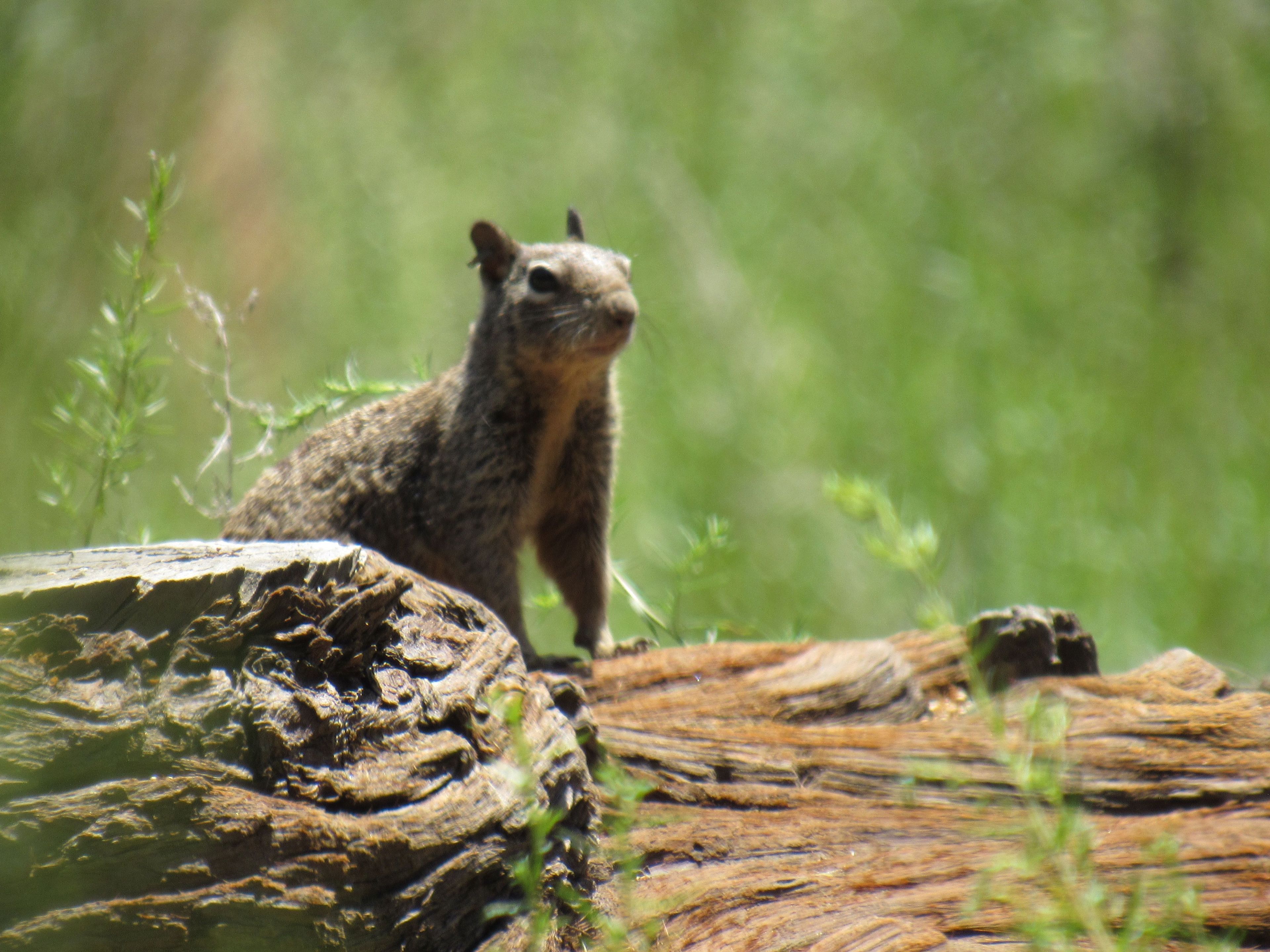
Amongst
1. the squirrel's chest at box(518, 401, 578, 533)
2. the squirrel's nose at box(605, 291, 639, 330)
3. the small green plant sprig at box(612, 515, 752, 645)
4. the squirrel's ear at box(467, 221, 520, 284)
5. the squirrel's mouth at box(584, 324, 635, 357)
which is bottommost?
the small green plant sprig at box(612, 515, 752, 645)

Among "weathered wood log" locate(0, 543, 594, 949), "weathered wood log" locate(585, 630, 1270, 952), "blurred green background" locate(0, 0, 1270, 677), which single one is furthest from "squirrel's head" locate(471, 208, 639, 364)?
"weathered wood log" locate(0, 543, 594, 949)

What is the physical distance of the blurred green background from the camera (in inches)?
254

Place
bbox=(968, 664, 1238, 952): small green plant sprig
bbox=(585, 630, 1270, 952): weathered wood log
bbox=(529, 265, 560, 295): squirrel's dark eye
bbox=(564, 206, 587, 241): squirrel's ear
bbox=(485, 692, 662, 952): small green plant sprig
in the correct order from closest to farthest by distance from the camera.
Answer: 1. bbox=(968, 664, 1238, 952): small green plant sprig
2. bbox=(485, 692, 662, 952): small green plant sprig
3. bbox=(585, 630, 1270, 952): weathered wood log
4. bbox=(529, 265, 560, 295): squirrel's dark eye
5. bbox=(564, 206, 587, 241): squirrel's ear

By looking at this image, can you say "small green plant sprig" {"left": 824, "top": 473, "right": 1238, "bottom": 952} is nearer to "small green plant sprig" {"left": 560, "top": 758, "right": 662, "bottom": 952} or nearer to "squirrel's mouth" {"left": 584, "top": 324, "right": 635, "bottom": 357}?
"small green plant sprig" {"left": 560, "top": 758, "right": 662, "bottom": 952}

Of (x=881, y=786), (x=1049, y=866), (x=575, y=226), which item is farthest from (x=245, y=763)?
(x=575, y=226)

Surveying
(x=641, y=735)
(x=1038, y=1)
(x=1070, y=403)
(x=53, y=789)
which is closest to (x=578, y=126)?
(x=1038, y=1)

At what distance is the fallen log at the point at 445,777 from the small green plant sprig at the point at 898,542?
218 mm

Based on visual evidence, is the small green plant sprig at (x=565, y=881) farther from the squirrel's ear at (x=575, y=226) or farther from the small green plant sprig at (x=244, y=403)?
Result: the squirrel's ear at (x=575, y=226)

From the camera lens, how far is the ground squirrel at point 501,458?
4438 mm

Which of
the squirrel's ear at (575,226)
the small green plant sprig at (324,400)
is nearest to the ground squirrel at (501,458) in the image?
the small green plant sprig at (324,400)

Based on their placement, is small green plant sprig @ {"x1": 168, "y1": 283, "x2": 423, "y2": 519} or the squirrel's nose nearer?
small green plant sprig @ {"x1": 168, "y1": 283, "x2": 423, "y2": 519}

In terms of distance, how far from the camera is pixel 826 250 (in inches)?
314

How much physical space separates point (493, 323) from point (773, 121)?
14.2 ft

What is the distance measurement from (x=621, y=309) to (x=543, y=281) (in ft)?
1.59
